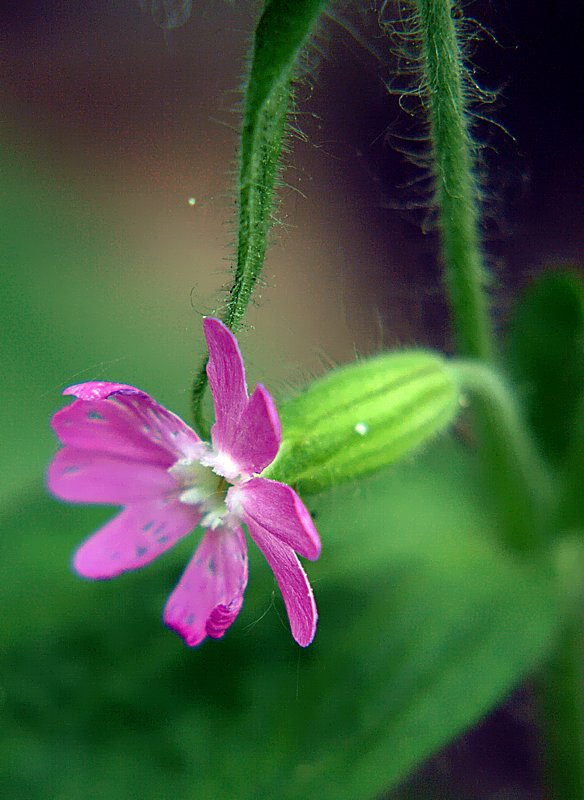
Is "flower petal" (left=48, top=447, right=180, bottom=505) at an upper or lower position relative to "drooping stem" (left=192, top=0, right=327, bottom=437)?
lower

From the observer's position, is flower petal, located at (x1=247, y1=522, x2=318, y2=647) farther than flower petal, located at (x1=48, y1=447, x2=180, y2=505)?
No

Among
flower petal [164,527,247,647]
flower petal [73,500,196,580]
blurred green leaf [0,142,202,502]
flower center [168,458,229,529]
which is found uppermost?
blurred green leaf [0,142,202,502]

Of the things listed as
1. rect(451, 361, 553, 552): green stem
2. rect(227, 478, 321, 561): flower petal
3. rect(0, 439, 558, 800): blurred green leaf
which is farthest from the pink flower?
rect(451, 361, 553, 552): green stem

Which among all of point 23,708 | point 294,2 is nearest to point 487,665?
point 23,708

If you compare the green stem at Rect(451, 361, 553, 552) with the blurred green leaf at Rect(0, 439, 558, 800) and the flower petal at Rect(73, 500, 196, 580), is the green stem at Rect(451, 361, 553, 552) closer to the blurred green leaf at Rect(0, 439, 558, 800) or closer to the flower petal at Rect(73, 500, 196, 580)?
the blurred green leaf at Rect(0, 439, 558, 800)

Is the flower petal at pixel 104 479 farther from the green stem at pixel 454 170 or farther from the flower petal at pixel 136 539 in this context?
the green stem at pixel 454 170

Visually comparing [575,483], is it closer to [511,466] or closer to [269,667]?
[511,466]
